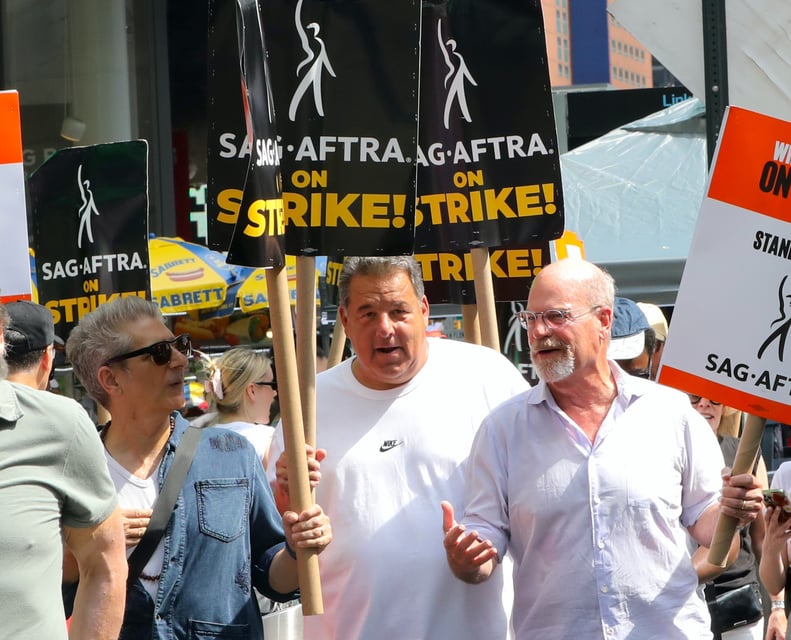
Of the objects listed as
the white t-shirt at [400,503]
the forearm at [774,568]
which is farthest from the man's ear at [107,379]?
the forearm at [774,568]

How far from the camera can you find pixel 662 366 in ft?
13.6

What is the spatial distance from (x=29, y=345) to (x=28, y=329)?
56 mm

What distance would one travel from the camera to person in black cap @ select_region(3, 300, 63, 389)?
4.49 metres

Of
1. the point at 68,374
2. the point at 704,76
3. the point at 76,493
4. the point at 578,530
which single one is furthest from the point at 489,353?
the point at 68,374

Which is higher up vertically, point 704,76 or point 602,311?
point 704,76

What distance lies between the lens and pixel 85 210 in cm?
611

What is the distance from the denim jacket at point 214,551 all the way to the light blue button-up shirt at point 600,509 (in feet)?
2.08

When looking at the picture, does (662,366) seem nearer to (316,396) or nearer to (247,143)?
(316,396)

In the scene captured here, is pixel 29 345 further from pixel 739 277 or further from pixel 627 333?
pixel 627 333

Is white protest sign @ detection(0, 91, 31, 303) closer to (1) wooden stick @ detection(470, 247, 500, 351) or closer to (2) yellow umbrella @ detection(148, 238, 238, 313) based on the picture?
(1) wooden stick @ detection(470, 247, 500, 351)

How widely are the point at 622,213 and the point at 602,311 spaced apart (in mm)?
6172

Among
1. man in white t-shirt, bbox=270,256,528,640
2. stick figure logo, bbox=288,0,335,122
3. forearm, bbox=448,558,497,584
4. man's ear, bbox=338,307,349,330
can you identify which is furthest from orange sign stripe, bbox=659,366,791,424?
stick figure logo, bbox=288,0,335,122

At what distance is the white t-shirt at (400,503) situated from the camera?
419 centimetres

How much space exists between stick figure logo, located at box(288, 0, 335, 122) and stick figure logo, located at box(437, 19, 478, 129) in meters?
0.89
